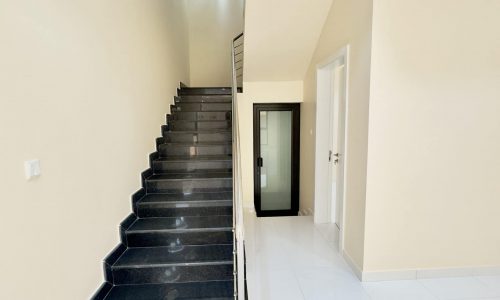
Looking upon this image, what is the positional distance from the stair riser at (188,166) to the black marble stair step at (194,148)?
29 cm

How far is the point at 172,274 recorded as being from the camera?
2.37m

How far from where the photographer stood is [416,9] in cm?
227

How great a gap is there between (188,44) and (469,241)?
5.70 m

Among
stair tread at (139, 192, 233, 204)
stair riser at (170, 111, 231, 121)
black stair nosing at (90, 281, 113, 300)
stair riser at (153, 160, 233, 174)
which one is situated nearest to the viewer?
black stair nosing at (90, 281, 113, 300)

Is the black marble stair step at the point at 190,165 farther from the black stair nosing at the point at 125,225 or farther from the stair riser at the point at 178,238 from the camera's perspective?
the stair riser at the point at 178,238

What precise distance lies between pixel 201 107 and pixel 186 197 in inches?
76.9

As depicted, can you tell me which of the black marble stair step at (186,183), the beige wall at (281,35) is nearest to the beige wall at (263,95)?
the beige wall at (281,35)

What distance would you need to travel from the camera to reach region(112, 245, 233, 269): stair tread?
93.3 inches

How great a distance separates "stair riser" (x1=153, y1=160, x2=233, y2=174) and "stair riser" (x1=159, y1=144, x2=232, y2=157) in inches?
11.4

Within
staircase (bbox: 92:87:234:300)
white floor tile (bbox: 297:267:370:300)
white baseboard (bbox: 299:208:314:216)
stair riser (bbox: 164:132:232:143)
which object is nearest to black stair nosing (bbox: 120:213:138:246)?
staircase (bbox: 92:87:234:300)

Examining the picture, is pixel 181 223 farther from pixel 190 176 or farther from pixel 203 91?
pixel 203 91

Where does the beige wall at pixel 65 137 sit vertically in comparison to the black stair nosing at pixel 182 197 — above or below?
above

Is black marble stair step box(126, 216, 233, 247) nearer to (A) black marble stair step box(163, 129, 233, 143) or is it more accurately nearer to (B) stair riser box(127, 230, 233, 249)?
(B) stair riser box(127, 230, 233, 249)

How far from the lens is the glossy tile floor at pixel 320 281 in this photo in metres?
2.29
